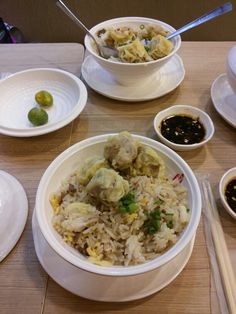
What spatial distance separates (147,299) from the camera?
0.89 meters

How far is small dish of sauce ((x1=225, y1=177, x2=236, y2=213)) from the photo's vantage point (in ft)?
3.59

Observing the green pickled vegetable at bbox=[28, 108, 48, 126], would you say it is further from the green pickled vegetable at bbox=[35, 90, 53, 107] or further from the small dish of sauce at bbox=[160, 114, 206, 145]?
the small dish of sauce at bbox=[160, 114, 206, 145]

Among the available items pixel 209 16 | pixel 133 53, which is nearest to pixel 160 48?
pixel 133 53

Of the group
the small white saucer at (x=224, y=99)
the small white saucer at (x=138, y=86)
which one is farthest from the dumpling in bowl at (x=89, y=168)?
the small white saucer at (x=224, y=99)

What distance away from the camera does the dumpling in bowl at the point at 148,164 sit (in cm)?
103

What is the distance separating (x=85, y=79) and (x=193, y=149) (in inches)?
27.7

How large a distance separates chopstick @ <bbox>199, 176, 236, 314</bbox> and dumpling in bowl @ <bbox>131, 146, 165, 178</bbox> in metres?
0.22

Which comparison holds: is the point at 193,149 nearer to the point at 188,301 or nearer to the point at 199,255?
the point at 199,255

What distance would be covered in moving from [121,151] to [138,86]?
67cm

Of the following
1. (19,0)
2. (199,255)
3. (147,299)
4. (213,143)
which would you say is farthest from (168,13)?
(147,299)

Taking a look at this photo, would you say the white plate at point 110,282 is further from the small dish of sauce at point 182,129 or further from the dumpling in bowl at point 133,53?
the dumpling in bowl at point 133,53

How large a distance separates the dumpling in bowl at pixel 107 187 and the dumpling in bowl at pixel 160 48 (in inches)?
29.1

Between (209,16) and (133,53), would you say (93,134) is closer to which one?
(133,53)

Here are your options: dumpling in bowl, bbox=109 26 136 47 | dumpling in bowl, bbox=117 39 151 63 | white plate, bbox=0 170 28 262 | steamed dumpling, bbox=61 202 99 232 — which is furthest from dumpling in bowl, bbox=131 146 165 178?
dumpling in bowl, bbox=109 26 136 47
